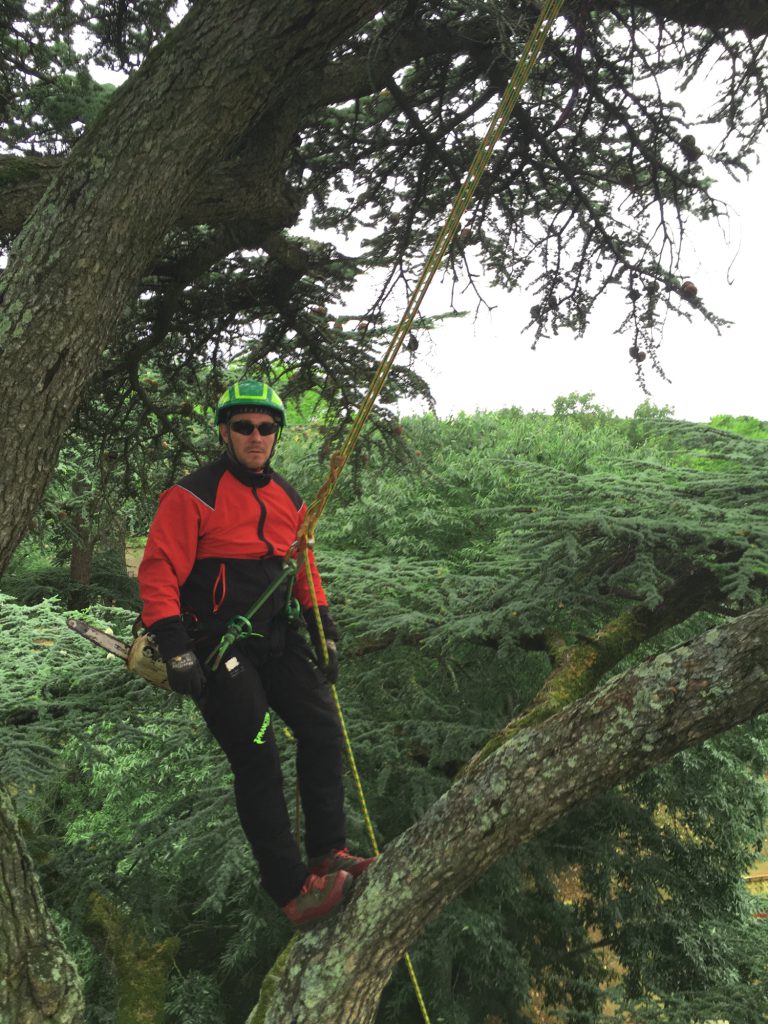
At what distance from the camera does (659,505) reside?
473cm

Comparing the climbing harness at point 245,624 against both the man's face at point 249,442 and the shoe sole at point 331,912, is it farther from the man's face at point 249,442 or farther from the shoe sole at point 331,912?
the shoe sole at point 331,912

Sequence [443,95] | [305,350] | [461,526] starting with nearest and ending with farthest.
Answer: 1. [443,95]
2. [305,350]
3. [461,526]

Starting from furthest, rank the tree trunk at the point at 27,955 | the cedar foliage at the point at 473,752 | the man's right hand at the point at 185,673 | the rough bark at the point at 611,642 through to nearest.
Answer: the cedar foliage at the point at 473,752 → the rough bark at the point at 611,642 → the man's right hand at the point at 185,673 → the tree trunk at the point at 27,955

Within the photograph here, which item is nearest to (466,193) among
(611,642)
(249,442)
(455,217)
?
(455,217)

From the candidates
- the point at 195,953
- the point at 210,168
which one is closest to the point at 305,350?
the point at 210,168

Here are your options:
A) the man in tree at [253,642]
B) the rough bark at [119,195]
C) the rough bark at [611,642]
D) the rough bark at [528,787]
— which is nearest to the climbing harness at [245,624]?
the man in tree at [253,642]

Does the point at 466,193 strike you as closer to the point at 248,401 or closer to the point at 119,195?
the point at 248,401

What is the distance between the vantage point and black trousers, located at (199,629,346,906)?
2698mm

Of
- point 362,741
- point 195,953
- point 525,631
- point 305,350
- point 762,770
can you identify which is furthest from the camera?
point 762,770

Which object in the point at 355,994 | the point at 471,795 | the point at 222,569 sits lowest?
the point at 355,994

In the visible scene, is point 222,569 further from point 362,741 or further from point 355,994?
point 362,741

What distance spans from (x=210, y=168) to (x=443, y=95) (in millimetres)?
2519

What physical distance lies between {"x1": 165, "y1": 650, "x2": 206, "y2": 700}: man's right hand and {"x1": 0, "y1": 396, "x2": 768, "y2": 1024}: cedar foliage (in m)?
2.27

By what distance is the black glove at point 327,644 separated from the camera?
295 cm
